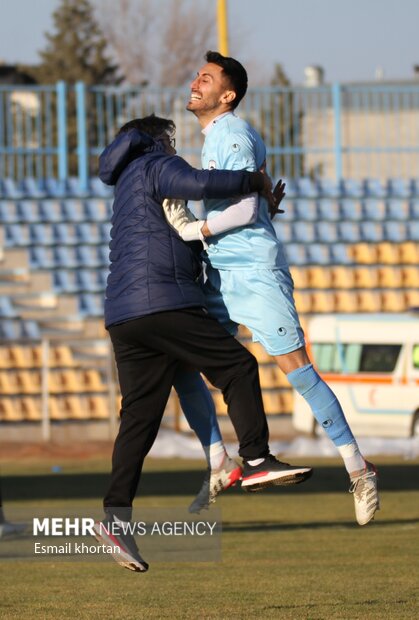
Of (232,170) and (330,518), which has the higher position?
(232,170)

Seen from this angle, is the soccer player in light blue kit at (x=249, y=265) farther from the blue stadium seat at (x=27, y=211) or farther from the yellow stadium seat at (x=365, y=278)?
the yellow stadium seat at (x=365, y=278)

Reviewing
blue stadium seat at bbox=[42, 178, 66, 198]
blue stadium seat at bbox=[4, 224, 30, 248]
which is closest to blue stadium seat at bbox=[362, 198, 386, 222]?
blue stadium seat at bbox=[42, 178, 66, 198]

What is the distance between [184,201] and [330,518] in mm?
6781

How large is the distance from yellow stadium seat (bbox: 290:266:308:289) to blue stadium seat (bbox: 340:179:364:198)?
6.83 feet

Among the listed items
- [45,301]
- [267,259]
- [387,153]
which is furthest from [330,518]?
[387,153]

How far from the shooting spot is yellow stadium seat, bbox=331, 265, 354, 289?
26.2 meters

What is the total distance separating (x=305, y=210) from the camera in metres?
26.9

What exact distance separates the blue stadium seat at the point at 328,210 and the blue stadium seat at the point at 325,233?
6.7 inches

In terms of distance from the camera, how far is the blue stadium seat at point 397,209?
27.2 m

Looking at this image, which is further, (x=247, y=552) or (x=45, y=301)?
(x=45, y=301)

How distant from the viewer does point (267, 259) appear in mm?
6648

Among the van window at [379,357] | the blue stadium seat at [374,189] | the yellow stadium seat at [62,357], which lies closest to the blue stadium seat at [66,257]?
the yellow stadium seat at [62,357]

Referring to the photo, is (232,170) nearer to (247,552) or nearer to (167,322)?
(167,322)

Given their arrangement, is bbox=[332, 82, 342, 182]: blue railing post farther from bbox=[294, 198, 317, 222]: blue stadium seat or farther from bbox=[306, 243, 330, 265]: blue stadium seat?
bbox=[306, 243, 330, 265]: blue stadium seat
